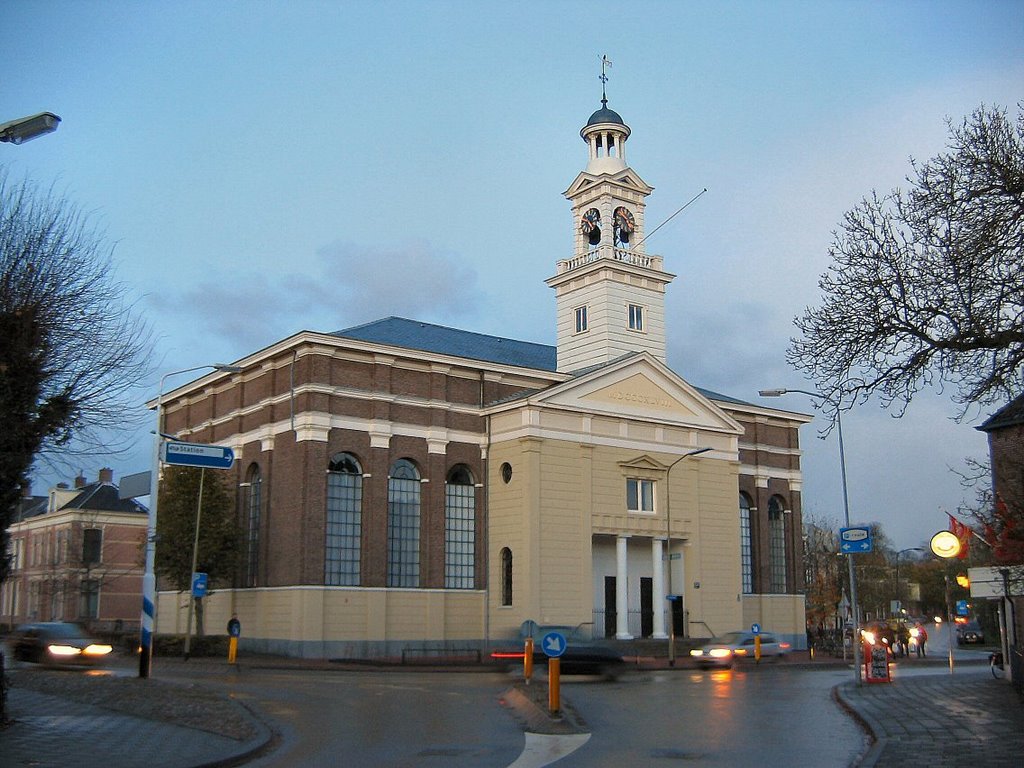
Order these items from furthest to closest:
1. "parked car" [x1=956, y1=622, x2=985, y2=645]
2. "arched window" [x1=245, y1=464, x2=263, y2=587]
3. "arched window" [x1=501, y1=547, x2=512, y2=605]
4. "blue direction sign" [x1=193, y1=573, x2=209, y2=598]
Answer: "parked car" [x1=956, y1=622, x2=985, y2=645] < "arched window" [x1=501, y1=547, x2=512, y2=605] < "arched window" [x1=245, y1=464, x2=263, y2=587] < "blue direction sign" [x1=193, y1=573, x2=209, y2=598]

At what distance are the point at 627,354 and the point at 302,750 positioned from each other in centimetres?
3733

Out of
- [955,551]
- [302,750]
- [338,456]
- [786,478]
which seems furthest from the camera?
[786,478]

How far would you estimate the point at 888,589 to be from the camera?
101625 millimetres

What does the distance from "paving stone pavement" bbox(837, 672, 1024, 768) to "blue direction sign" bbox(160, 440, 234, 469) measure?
15175mm

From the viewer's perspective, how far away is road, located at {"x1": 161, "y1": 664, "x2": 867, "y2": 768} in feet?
49.8

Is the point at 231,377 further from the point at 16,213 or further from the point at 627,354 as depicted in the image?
the point at 16,213

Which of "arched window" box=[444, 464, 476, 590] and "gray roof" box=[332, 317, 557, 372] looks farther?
"gray roof" box=[332, 317, 557, 372]

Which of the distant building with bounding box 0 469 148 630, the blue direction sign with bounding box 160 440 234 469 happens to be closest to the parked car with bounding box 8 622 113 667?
the blue direction sign with bounding box 160 440 234 469

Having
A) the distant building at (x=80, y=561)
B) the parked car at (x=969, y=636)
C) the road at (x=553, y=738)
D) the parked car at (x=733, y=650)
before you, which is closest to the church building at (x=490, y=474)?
the parked car at (x=733, y=650)

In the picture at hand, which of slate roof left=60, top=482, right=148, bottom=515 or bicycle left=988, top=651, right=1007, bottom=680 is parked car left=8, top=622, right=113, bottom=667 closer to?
bicycle left=988, top=651, right=1007, bottom=680

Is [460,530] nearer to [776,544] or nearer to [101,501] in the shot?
[776,544]

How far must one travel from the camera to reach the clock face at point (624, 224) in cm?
5578

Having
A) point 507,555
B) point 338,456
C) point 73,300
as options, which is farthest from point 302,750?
point 507,555

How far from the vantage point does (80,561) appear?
74750 millimetres
